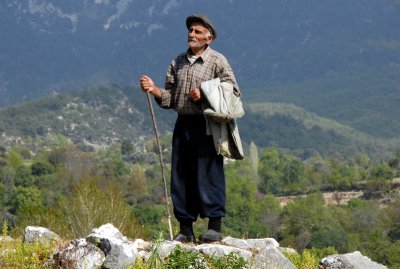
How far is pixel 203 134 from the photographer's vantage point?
31.4 feet

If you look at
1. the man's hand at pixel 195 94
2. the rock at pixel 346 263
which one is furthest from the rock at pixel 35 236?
the rock at pixel 346 263

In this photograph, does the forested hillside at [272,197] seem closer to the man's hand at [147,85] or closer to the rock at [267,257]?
the man's hand at [147,85]

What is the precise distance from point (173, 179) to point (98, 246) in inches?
64.5

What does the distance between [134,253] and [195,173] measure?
1.70m

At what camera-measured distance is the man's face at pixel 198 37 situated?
9695 millimetres

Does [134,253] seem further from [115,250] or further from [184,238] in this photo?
[184,238]

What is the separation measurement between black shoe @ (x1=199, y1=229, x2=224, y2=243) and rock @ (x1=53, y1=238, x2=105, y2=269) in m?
1.57

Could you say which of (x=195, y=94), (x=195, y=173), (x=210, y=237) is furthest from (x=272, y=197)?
(x=195, y=94)

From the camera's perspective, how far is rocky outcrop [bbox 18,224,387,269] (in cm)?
812

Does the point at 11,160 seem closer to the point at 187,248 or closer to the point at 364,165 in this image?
the point at 364,165

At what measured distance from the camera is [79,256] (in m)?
8.17

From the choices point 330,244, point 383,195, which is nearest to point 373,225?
point 330,244

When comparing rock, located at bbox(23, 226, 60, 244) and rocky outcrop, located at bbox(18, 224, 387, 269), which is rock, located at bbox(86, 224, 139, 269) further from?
rock, located at bbox(23, 226, 60, 244)

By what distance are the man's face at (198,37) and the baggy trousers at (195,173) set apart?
0.71 meters
